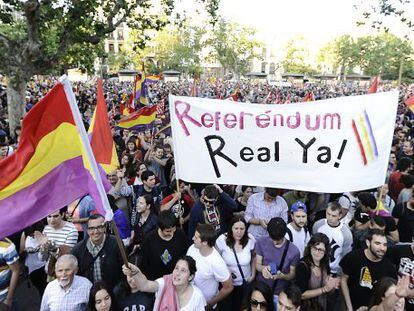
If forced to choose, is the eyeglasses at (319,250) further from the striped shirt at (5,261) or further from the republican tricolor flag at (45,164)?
the striped shirt at (5,261)

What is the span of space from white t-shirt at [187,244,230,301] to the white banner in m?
0.78

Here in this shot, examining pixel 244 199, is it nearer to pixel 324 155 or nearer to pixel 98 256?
pixel 324 155

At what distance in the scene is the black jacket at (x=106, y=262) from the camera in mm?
3439

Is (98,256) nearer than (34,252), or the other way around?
(98,256)

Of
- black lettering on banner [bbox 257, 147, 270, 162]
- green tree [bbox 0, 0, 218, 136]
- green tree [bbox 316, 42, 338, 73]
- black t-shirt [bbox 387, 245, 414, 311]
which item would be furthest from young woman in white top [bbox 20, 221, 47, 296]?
green tree [bbox 316, 42, 338, 73]

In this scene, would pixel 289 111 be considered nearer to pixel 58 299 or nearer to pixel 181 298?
pixel 181 298

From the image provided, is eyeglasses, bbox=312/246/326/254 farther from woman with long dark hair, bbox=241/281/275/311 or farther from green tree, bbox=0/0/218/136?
green tree, bbox=0/0/218/136

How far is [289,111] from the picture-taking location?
12.2 ft

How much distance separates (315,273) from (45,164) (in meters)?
2.40

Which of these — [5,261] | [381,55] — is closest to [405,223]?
[5,261]

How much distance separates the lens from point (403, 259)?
3.46m

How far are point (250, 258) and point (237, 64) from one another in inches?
2909

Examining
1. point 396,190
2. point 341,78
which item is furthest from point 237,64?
point 396,190

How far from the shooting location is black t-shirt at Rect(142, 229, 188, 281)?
143 inches
